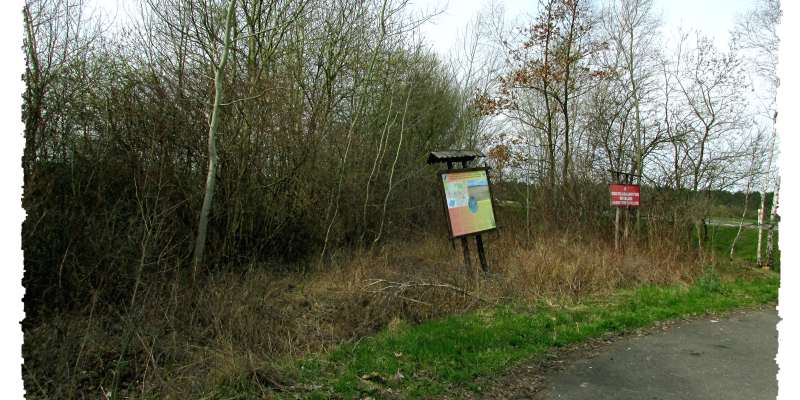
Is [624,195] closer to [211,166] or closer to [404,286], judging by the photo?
[404,286]

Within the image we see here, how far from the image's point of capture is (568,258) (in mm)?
9555

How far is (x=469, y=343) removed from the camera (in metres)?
5.37

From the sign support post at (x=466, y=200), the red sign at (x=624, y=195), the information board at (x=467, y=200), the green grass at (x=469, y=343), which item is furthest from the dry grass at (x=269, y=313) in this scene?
the red sign at (x=624, y=195)

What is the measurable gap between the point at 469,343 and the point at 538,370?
0.85m

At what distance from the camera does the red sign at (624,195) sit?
1098cm

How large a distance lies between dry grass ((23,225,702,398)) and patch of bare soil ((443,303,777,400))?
158cm

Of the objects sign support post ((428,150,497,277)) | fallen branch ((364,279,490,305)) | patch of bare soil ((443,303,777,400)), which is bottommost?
patch of bare soil ((443,303,777,400))

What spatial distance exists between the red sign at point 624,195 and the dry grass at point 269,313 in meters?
1.09

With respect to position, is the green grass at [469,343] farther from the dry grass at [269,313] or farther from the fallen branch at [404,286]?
the fallen branch at [404,286]

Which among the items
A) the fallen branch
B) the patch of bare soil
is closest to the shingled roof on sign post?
the fallen branch

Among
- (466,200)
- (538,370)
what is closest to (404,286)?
(466,200)

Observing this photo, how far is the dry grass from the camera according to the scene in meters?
4.29

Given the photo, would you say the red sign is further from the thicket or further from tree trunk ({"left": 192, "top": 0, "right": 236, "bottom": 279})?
tree trunk ({"left": 192, "top": 0, "right": 236, "bottom": 279})

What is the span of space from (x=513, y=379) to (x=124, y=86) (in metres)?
7.65
